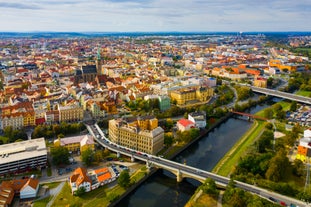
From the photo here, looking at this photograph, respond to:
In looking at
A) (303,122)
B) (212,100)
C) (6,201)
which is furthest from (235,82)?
(6,201)

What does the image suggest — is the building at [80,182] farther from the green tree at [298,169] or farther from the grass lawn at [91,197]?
the green tree at [298,169]

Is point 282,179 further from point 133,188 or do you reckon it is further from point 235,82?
point 235,82

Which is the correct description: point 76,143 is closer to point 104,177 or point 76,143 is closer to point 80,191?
point 104,177

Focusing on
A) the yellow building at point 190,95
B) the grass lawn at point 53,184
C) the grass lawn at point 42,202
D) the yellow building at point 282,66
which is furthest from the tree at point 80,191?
the yellow building at point 282,66

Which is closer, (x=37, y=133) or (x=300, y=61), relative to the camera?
(x=37, y=133)

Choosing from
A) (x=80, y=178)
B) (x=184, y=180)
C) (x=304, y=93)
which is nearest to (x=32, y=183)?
(x=80, y=178)
